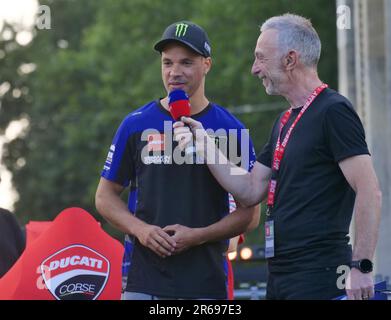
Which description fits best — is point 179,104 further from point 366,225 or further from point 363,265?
point 363,265

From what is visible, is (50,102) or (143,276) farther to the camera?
(50,102)

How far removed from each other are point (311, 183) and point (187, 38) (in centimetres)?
113

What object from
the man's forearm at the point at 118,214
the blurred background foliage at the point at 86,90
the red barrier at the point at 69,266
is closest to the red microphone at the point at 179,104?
the man's forearm at the point at 118,214

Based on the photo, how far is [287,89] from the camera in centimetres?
557

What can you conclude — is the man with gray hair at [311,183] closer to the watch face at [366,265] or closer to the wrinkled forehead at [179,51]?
the watch face at [366,265]

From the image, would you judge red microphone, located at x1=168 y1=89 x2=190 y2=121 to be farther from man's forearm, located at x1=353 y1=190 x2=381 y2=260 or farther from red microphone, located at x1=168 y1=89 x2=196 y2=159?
man's forearm, located at x1=353 y1=190 x2=381 y2=260

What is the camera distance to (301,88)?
5.54 meters

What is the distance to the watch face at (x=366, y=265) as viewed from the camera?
4996 millimetres

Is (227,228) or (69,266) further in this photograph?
(69,266)

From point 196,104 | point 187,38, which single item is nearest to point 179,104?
point 196,104

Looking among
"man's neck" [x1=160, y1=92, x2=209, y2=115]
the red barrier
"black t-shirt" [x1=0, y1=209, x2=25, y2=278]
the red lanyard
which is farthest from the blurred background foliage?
the red lanyard
